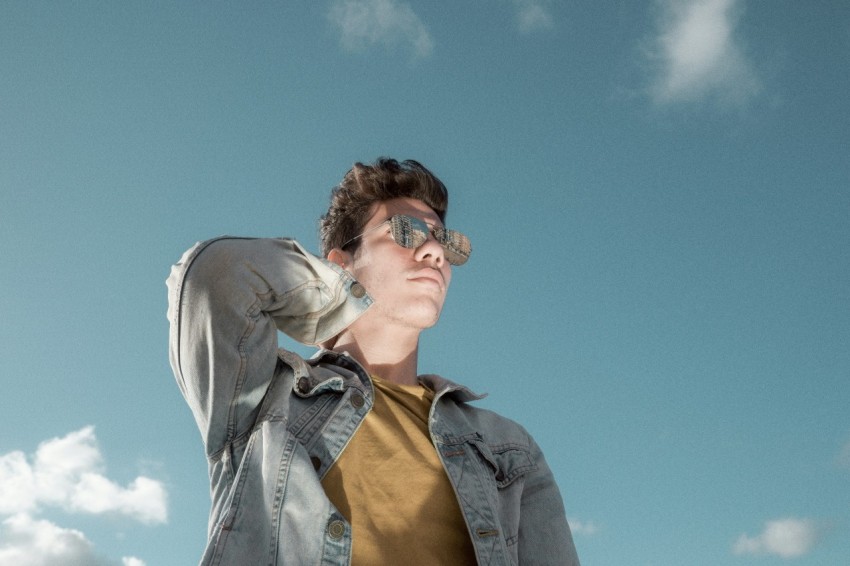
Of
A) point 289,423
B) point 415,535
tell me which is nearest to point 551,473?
point 415,535

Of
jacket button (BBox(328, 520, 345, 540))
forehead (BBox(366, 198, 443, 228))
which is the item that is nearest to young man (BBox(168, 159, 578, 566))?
jacket button (BBox(328, 520, 345, 540))

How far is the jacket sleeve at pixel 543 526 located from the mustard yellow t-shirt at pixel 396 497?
51 cm

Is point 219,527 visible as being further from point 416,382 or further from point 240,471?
point 416,382

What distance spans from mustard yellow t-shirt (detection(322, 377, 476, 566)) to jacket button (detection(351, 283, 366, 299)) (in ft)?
2.10

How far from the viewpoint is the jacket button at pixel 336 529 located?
321 cm

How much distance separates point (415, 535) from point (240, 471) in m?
0.77

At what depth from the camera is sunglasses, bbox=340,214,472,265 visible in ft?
15.6

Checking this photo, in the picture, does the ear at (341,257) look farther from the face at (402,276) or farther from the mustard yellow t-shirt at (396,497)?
the mustard yellow t-shirt at (396,497)

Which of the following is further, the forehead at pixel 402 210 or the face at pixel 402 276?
the forehead at pixel 402 210

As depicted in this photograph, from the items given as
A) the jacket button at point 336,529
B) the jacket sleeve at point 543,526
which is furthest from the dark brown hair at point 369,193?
the jacket button at point 336,529

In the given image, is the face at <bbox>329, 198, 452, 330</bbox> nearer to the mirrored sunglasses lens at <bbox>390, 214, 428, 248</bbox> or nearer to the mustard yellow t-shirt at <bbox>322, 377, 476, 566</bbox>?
the mirrored sunglasses lens at <bbox>390, 214, 428, 248</bbox>

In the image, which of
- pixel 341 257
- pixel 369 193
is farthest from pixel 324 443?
pixel 369 193

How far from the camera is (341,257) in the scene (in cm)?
503

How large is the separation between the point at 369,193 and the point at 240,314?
203 centimetres
